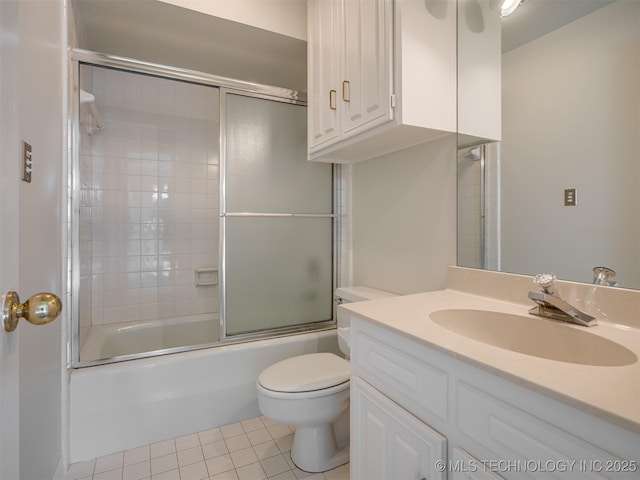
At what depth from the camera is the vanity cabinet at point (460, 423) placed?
0.52 metres

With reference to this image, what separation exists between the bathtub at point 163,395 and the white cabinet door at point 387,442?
1004mm

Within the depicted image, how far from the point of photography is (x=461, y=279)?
138 centimetres

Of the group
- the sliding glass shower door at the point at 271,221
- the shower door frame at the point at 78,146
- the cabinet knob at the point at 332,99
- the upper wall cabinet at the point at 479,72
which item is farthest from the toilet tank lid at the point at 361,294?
the cabinet knob at the point at 332,99

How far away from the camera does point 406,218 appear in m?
1.74

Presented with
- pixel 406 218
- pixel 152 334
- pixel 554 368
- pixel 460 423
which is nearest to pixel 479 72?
pixel 406 218

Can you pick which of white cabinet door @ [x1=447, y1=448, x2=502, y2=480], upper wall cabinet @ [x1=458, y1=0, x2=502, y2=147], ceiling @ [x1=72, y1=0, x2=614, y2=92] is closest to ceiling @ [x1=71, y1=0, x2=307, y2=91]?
ceiling @ [x1=72, y1=0, x2=614, y2=92]

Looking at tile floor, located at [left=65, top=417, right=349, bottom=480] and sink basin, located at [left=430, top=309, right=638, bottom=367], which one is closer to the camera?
sink basin, located at [left=430, top=309, right=638, bottom=367]

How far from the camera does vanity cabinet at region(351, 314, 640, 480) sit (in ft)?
1.70

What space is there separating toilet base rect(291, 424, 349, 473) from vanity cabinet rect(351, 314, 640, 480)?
18.8 inches

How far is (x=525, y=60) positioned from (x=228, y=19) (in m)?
1.56

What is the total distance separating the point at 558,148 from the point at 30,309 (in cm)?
148

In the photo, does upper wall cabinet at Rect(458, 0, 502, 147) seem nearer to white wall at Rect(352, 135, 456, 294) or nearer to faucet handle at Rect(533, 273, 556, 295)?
white wall at Rect(352, 135, 456, 294)

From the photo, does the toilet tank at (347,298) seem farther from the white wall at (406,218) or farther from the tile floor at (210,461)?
the tile floor at (210,461)

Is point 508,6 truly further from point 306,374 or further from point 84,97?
point 84,97
